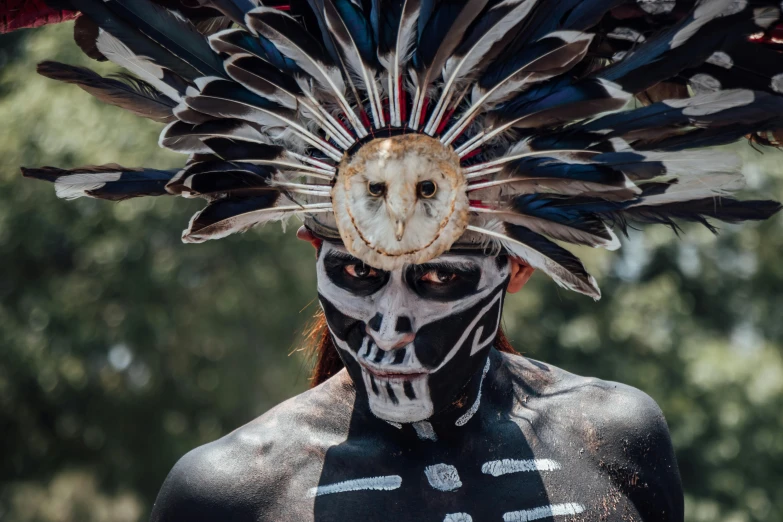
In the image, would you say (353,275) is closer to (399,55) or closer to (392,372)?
(392,372)

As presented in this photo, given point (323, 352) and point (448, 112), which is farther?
point (323, 352)

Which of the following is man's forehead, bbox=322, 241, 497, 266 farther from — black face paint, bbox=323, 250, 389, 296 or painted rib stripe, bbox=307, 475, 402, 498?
painted rib stripe, bbox=307, 475, 402, 498

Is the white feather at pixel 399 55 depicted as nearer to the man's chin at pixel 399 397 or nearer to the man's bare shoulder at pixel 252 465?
the man's chin at pixel 399 397

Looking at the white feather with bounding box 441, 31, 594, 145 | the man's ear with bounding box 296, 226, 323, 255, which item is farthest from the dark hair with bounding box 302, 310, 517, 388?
the white feather with bounding box 441, 31, 594, 145

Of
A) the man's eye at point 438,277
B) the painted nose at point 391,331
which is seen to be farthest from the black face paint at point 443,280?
the painted nose at point 391,331

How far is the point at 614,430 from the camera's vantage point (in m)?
3.80

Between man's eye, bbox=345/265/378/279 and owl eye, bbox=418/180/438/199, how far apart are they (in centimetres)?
33

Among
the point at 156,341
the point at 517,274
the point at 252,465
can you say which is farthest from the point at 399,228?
the point at 156,341

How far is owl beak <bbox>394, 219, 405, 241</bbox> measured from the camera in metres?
3.17

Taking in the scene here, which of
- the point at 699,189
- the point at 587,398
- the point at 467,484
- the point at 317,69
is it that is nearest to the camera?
the point at 699,189

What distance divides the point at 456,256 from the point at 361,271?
0.28m

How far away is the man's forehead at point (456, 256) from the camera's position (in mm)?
3408

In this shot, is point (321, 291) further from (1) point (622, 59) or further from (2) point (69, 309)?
(2) point (69, 309)

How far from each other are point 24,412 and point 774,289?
29.7ft
